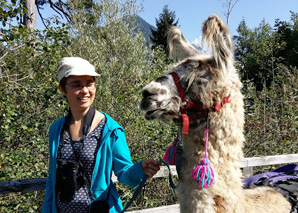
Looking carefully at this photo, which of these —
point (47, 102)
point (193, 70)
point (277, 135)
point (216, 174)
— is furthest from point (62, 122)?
point (277, 135)

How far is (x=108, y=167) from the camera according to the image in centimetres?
194

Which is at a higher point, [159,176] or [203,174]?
[203,174]

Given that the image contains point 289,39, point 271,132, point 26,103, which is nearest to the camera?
point 26,103

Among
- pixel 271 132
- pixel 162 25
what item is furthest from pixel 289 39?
pixel 271 132

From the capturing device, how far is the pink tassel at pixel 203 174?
1.79 m

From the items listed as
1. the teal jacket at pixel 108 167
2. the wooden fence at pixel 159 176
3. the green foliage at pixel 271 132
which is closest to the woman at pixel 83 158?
the teal jacket at pixel 108 167

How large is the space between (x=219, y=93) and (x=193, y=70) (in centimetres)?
23

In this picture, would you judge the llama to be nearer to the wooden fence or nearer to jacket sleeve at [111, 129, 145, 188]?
jacket sleeve at [111, 129, 145, 188]

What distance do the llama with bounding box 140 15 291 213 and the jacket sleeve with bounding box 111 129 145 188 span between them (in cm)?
26

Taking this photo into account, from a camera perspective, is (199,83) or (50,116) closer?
(199,83)

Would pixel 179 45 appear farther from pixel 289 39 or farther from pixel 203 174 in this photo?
pixel 289 39

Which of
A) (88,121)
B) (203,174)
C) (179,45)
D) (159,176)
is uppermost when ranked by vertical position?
(179,45)

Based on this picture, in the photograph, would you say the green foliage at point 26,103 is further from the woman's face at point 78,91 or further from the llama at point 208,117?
the llama at point 208,117

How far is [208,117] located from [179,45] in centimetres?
82
